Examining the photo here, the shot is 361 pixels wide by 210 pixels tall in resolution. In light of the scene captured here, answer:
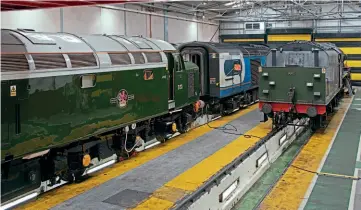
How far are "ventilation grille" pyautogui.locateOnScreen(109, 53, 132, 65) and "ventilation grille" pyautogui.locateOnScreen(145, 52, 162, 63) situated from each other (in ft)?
3.15

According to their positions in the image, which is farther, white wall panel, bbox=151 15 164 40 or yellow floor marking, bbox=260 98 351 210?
white wall panel, bbox=151 15 164 40

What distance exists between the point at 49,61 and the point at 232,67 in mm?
10581

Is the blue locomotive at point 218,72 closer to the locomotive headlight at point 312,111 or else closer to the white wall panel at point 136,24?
the locomotive headlight at point 312,111

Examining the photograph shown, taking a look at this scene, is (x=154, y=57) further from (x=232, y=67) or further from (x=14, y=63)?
(x=232, y=67)

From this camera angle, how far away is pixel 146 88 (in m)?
9.83

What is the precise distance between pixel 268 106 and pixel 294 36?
21.2m

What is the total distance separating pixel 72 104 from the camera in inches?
287

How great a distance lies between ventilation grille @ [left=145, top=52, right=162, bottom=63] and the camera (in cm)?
989

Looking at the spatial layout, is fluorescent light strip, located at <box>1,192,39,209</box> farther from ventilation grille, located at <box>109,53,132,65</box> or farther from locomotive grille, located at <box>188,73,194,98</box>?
locomotive grille, located at <box>188,73,194,98</box>

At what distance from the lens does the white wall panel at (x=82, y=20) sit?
663 inches

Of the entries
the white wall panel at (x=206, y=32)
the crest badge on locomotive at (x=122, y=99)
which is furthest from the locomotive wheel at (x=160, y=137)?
the white wall panel at (x=206, y=32)

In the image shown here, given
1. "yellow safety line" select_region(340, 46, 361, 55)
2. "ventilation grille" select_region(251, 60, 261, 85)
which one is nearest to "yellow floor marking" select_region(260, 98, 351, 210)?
"ventilation grille" select_region(251, 60, 261, 85)

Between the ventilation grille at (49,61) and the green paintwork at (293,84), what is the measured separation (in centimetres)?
750

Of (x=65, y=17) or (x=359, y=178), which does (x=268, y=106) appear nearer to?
(x=359, y=178)
